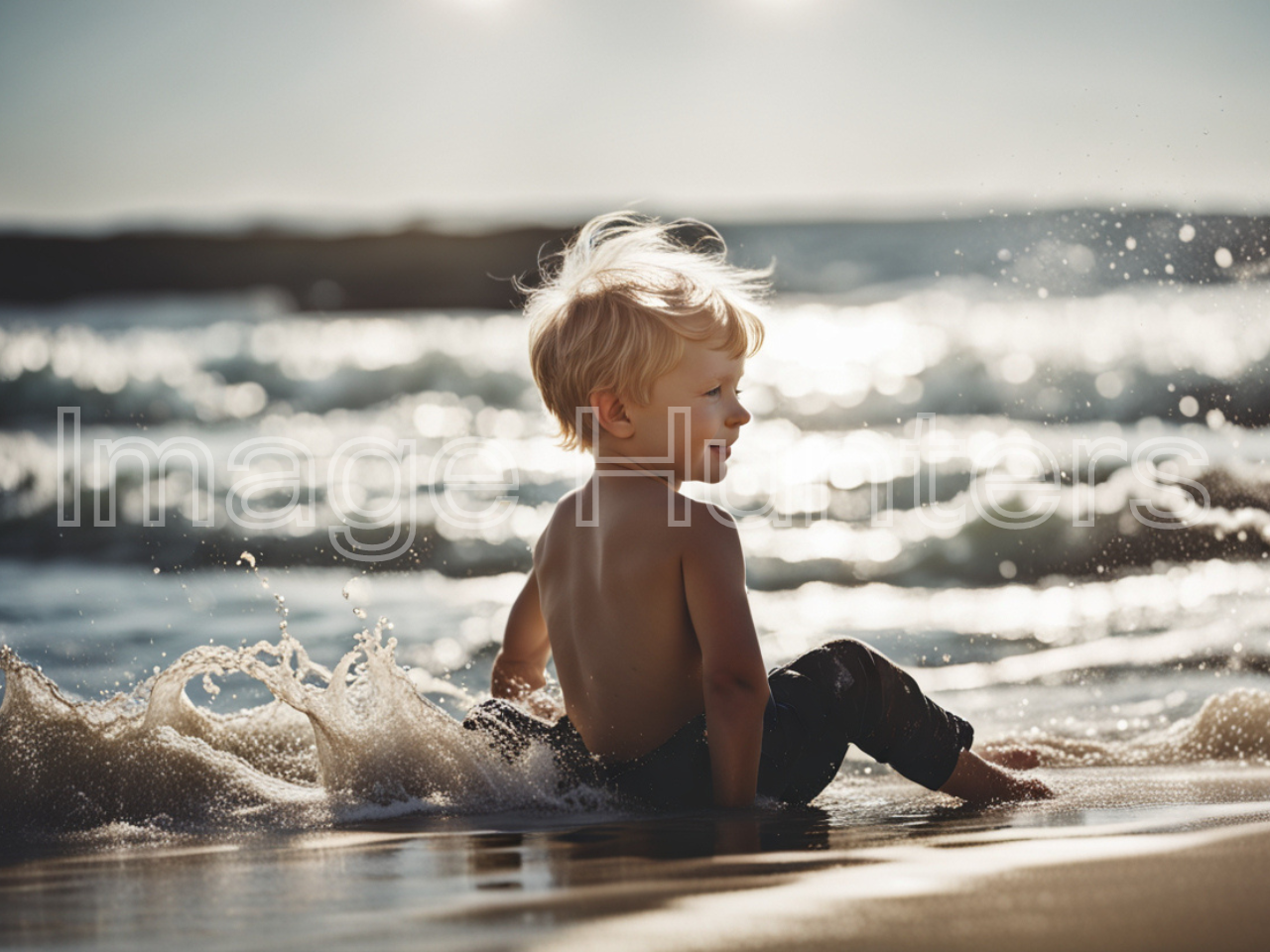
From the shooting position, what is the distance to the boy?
2164 millimetres

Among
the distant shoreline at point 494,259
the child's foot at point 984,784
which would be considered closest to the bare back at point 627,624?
the child's foot at point 984,784

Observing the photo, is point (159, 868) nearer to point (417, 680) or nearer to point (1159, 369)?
point (417, 680)

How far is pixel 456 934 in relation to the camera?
4.50 feet

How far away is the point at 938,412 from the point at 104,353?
25.7ft

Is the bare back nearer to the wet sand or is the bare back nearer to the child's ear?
the child's ear

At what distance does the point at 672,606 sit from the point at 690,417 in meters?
0.38

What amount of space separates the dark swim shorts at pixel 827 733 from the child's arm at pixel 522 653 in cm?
33

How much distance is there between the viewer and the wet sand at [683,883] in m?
1.36

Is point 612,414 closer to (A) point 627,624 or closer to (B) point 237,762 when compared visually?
(A) point 627,624

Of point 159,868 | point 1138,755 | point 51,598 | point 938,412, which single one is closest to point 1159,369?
point 938,412

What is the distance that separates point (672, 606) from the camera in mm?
2203

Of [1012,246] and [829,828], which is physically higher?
[1012,246]

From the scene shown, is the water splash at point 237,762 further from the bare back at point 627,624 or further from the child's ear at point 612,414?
the child's ear at point 612,414

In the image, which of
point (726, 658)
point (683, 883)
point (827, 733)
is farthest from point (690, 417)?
point (683, 883)
